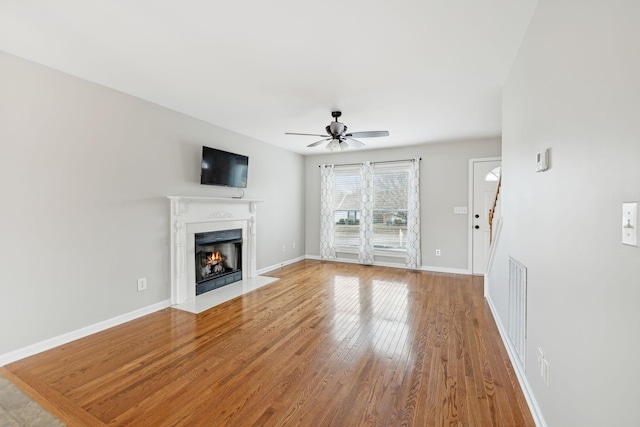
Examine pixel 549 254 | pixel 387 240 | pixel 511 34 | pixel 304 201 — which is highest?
pixel 511 34

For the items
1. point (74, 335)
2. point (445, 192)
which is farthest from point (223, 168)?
point (445, 192)

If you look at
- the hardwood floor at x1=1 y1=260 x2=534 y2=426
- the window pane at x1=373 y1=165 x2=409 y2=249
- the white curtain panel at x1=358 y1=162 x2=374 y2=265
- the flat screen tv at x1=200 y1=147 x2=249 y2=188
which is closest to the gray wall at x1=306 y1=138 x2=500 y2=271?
the window pane at x1=373 y1=165 x2=409 y2=249

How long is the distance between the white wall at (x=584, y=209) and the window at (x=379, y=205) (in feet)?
12.8

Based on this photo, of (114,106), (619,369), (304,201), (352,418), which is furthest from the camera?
(304,201)

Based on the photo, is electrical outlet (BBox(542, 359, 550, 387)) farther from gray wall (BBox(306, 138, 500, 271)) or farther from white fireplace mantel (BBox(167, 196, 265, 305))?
gray wall (BBox(306, 138, 500, 271))

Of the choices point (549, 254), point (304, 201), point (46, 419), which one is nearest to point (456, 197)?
point (304, 201)

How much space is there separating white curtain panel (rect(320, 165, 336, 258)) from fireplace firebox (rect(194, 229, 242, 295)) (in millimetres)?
2258

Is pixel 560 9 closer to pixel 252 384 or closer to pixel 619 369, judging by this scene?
pixel 619 369

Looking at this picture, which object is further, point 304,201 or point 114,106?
point 304,201

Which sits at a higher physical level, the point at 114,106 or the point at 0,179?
the point at 114,106

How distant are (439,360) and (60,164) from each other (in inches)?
153

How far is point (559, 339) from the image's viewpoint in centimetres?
138

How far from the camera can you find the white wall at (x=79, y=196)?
7.87 feet

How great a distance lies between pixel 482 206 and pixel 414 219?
4.00 feet
